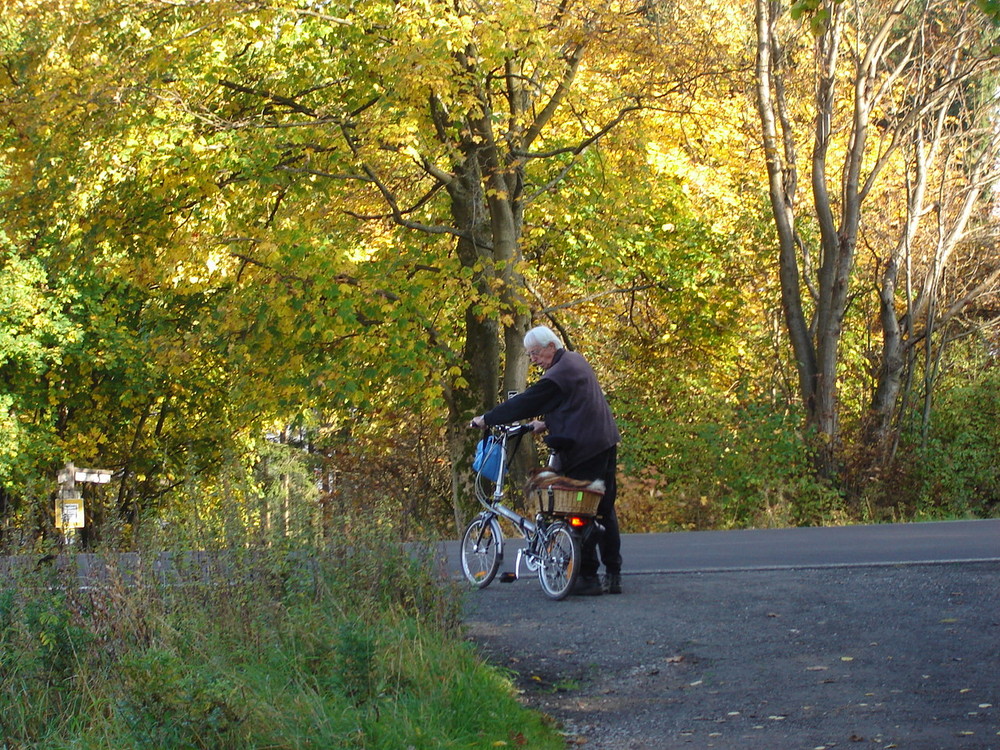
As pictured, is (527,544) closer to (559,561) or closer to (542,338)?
(559,561)

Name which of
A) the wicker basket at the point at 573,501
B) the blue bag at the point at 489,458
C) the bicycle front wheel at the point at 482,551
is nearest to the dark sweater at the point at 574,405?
the wicker basket at the point at 573,501

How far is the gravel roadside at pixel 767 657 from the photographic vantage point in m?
6.42

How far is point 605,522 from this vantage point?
10422 millimetres

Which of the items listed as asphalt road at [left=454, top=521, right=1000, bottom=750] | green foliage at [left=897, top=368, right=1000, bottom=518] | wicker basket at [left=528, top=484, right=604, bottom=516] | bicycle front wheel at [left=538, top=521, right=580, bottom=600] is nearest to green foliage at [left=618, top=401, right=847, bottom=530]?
green foliage at [left=897, top=368, right=1000, bottom=518]

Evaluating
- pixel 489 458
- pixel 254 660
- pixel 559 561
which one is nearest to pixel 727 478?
pixel 489 458

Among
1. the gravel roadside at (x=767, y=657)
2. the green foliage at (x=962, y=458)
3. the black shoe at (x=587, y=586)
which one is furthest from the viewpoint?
the green foliage at (x=962, y=458)

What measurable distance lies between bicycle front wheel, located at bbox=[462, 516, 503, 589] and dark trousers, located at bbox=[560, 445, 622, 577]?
2.62 feet

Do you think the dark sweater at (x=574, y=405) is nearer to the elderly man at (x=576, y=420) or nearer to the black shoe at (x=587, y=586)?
the elderly man at (x=576, y=420)

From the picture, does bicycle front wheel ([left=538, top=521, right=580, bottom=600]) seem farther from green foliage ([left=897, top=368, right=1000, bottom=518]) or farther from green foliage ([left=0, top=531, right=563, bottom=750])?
green foliage ([left=897, top=368, right=1000, bottom=518])

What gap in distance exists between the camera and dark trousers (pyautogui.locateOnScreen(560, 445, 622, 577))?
10.2 meters

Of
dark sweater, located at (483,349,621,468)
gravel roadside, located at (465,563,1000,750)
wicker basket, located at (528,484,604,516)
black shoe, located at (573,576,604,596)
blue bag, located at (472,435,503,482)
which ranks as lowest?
gravel roadside, located at (465,563,1000,750)

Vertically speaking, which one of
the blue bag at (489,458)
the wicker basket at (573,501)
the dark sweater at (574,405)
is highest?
the dark sweater at (574,405)

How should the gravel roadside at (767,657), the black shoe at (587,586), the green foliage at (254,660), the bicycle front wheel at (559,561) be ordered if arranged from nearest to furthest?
the green foliage at (254,660) → the gravel roadside at (767,657) → the bicycle front wheel at (559,561) → the black shoe at (587,586)

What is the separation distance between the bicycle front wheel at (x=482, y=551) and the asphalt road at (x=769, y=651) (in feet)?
0.63
